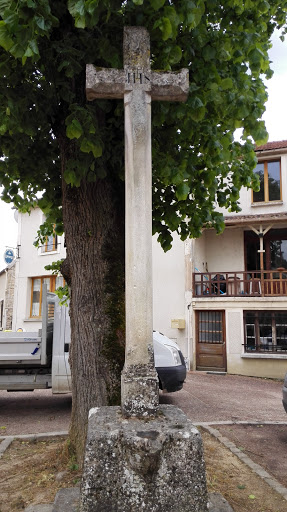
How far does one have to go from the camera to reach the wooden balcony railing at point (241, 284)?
15.5 meters

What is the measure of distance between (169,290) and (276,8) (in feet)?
39.9

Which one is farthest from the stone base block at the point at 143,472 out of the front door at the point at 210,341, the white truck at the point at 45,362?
the front door at the point at 210,341

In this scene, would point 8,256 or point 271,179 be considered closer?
point 271,179

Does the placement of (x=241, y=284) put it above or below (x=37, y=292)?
above

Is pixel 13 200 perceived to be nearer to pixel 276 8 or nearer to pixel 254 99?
pixel 254 99

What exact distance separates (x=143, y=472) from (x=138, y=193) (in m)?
1.87

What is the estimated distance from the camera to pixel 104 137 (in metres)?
4.50

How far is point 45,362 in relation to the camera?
8398mm

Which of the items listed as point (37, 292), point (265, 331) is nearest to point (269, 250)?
point (265, 331)

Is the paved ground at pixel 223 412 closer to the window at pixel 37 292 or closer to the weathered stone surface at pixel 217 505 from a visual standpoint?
the weathered stone surface at pixel 217 505

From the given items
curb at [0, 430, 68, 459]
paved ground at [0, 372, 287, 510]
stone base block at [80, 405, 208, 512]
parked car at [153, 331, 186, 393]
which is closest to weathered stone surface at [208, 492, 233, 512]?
stone base block at [80, 405, 208, 512]

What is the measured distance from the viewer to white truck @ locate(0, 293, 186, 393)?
831cm

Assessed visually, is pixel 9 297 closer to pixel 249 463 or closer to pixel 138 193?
pixel 249 463

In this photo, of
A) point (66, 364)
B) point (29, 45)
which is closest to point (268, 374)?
point (66, 364)
